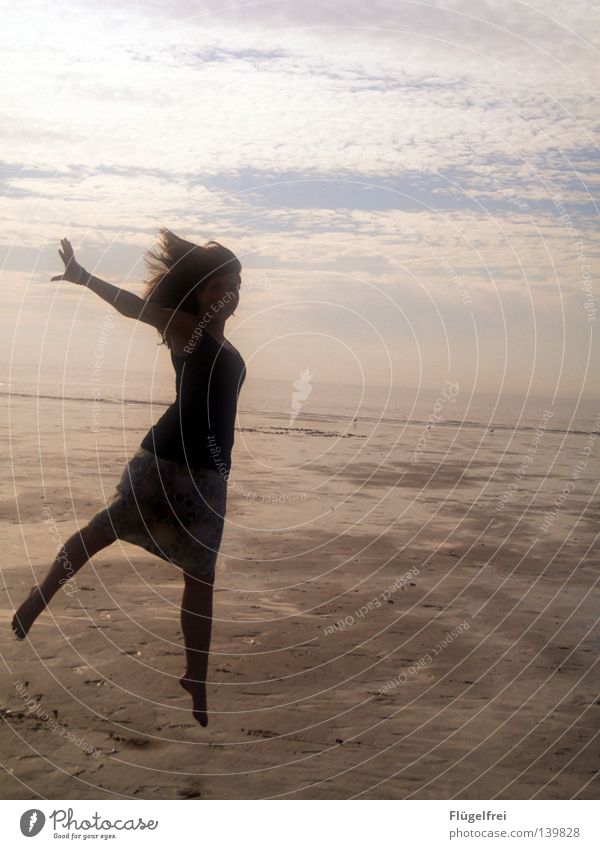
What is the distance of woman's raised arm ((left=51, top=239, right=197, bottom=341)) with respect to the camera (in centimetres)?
439

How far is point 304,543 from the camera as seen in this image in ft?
27.9

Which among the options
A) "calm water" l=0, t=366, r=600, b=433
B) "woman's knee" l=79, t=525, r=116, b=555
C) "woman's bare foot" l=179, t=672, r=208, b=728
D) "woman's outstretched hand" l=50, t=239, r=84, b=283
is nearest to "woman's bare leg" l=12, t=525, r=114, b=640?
"woman's knee" l=79, t=525, r=116, b=555

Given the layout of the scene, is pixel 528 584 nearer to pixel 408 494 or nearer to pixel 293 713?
pixel 293 713

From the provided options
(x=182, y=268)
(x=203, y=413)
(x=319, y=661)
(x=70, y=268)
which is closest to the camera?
(x=70, y=268)

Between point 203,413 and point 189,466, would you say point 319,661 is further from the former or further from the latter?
point 203,413

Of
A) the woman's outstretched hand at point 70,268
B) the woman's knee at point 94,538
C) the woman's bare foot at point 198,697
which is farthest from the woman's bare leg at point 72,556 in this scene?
the woman's outstretched hand at point 70,268

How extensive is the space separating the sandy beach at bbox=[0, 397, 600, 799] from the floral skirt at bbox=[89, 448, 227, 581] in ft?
2.55

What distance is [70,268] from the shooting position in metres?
4.40

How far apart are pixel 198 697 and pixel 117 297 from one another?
6.40 feet

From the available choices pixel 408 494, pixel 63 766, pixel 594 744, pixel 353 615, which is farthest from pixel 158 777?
pixel 408 494

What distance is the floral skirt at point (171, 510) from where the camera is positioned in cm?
461

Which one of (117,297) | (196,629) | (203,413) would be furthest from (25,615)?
(117,297)

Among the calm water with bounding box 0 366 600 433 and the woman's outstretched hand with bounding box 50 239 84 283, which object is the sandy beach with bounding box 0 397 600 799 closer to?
the woman's outstretched hand with bounding box 50 239 84 283

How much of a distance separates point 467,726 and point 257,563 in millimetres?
3236
